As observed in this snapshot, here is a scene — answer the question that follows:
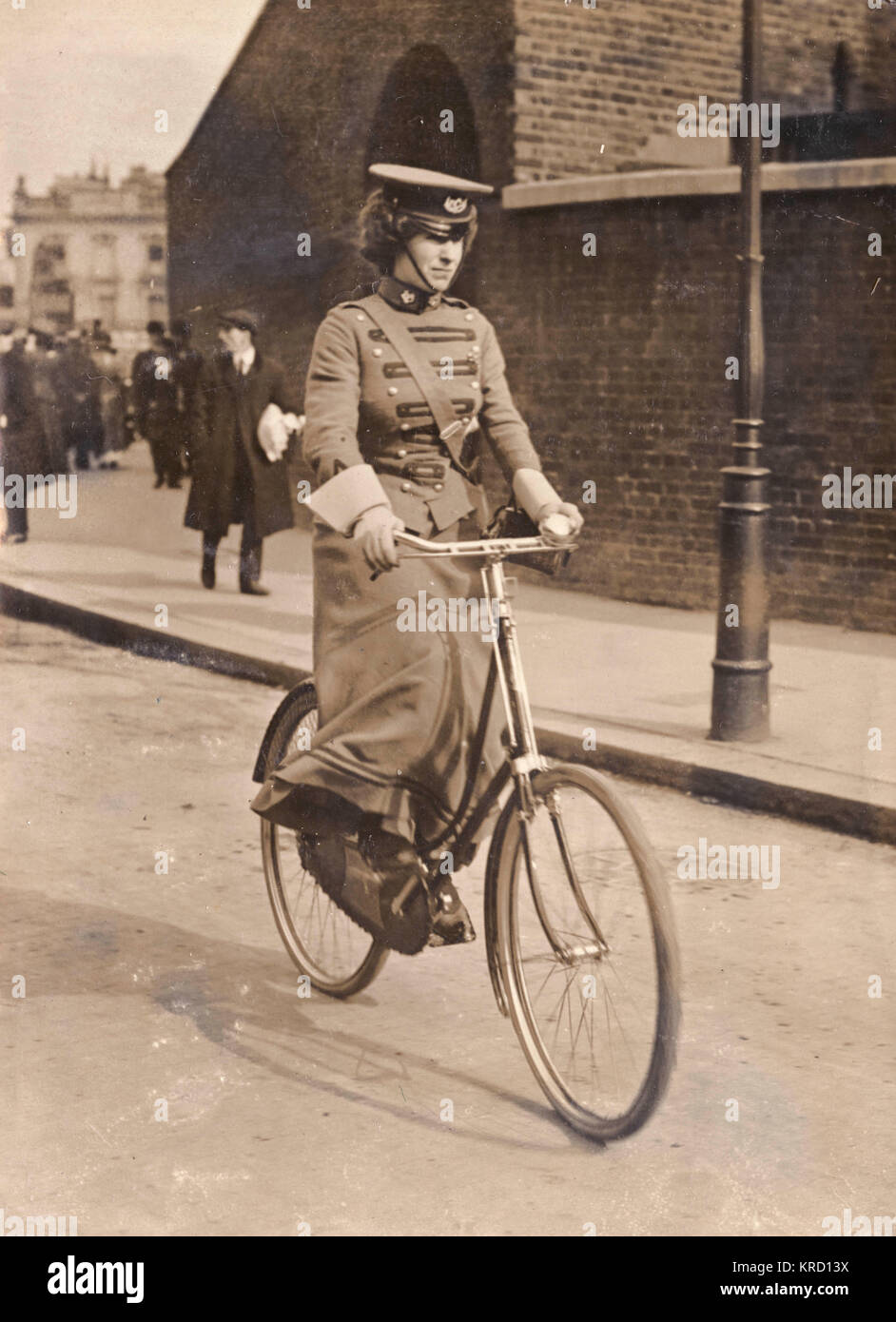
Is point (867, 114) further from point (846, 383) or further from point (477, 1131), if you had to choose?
point (477, 1131)

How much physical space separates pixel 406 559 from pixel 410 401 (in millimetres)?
404

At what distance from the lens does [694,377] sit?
38.8 feet

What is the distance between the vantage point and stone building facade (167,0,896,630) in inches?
439

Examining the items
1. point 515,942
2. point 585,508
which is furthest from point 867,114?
point 515,942

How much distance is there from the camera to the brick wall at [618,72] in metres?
12.6

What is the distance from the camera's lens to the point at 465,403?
448 cm

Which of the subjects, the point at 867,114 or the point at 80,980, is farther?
the point at 867,114

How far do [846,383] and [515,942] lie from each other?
781cm
